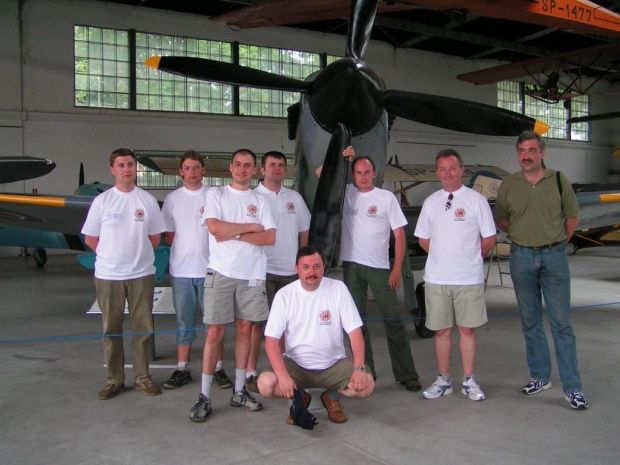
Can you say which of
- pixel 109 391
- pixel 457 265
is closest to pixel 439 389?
pixel 457 265

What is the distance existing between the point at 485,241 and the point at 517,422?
3.59ft

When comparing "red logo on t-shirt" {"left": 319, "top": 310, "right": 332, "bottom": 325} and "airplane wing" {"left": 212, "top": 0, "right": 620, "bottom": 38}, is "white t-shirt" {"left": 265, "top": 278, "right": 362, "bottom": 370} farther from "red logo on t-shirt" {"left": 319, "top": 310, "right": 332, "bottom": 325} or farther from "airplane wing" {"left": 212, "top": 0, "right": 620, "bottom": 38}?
"airplane wing" {"left": 212, "top": 0, "right": 620, "bottom": 38}

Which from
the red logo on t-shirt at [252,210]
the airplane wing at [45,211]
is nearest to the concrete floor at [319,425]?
the red logo on t-shirt at [252,210]

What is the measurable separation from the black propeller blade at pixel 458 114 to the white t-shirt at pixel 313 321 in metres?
Answer: 2.28

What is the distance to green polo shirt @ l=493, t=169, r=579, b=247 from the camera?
357cm

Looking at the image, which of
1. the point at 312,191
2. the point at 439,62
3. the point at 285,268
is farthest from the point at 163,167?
the point at 439,62

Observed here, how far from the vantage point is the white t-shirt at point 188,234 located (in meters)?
3.95

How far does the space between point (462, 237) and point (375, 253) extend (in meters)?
0.60

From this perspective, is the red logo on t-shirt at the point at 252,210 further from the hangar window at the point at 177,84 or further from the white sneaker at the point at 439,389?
the hangar window at the point at 177,84

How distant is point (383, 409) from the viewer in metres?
3.49

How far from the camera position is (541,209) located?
359 cm

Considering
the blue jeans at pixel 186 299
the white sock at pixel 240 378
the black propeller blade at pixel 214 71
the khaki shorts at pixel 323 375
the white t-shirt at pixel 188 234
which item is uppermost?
the black propeller blade at pixel 214 71

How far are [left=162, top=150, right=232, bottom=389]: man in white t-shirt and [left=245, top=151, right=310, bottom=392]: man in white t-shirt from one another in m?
0.42

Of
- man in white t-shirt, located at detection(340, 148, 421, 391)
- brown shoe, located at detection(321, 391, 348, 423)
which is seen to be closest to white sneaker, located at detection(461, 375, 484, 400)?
man in white t-shirt, located at detection(340, 148, 421, 391)
